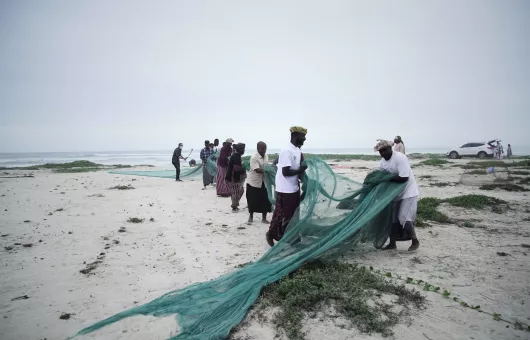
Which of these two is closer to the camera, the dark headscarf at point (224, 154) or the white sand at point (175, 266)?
the white sand at point (175, 266)

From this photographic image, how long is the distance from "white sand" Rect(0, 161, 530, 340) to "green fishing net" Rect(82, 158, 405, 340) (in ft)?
0.76

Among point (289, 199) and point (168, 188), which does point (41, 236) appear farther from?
point (168, 188)

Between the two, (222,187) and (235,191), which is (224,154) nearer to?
(222,187)

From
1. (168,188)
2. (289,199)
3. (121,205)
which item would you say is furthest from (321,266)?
(168,188)

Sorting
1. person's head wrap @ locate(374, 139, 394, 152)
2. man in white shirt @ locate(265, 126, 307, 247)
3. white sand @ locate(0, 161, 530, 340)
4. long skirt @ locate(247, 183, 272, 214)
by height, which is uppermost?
person's head wrap @ locate(374, 139, 394, 152)

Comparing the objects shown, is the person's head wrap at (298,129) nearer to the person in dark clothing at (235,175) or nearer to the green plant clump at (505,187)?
the person in dark clothing at (235,175)

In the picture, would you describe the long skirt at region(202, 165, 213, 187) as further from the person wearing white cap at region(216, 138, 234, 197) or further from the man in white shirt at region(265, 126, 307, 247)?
the man in white shirt at region(265, 126, 307, 247)

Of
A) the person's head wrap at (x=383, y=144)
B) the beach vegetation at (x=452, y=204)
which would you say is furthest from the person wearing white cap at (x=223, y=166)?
the beach vegetation at (x=452, y=204)

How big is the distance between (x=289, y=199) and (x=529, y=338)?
316cm

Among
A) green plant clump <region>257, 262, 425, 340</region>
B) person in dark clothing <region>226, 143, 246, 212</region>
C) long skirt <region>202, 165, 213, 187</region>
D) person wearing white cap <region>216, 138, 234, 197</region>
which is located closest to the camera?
green plant clump <region>257, 262, 425, 340</region>

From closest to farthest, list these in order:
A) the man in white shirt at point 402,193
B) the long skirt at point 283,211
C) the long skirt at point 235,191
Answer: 1. the man in white shirt at point 402,193
2. the long skirt at point 283,211
3. the long skirt at point 235,191

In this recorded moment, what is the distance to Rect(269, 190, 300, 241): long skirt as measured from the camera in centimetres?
488

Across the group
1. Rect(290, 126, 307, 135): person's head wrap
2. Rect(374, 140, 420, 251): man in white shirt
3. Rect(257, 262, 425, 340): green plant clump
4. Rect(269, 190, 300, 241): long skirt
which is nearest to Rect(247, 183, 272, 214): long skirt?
Rect(269, 190, 300, 241): long skirt

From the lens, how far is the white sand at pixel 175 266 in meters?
3.08
